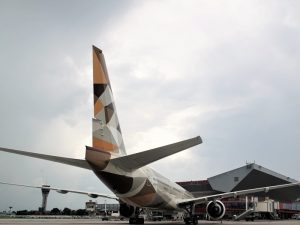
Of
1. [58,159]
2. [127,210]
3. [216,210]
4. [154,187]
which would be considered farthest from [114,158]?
[216,210]

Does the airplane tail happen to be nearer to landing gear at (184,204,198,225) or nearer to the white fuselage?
the white fuselage

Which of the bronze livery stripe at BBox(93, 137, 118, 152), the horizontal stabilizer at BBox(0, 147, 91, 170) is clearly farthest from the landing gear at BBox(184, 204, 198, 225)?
the horizontal stabilizer at BBox(0, 147, 91, 170)

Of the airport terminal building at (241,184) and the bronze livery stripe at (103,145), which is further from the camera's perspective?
the airport terminal building at (241,184)

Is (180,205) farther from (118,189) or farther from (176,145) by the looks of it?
(176,145)

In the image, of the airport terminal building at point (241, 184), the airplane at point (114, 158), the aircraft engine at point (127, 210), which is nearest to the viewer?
the airplane at point (114, 158)

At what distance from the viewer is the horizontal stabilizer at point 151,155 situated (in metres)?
13.5

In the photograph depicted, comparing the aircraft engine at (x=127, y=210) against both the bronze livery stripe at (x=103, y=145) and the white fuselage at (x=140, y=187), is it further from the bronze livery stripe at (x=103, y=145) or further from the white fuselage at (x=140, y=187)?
the bronze livery stripe at (x=103, y=145)

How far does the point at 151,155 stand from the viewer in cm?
1659

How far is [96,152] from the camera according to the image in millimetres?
18172

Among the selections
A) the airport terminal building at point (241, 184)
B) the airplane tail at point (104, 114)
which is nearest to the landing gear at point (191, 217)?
the airplane tail at point (104, 114)

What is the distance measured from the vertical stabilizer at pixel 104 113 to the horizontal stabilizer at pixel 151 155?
1.64m

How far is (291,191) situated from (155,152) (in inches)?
3049

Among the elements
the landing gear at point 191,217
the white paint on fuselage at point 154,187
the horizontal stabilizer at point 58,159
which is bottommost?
the landing gear at point 191,217

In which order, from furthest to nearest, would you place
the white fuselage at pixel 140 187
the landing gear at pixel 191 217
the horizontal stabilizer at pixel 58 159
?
the landing gear at pixel 191 217 < the white fuselage at pixel 140 187 < the horizontal stabilizer at pixel 58 159
